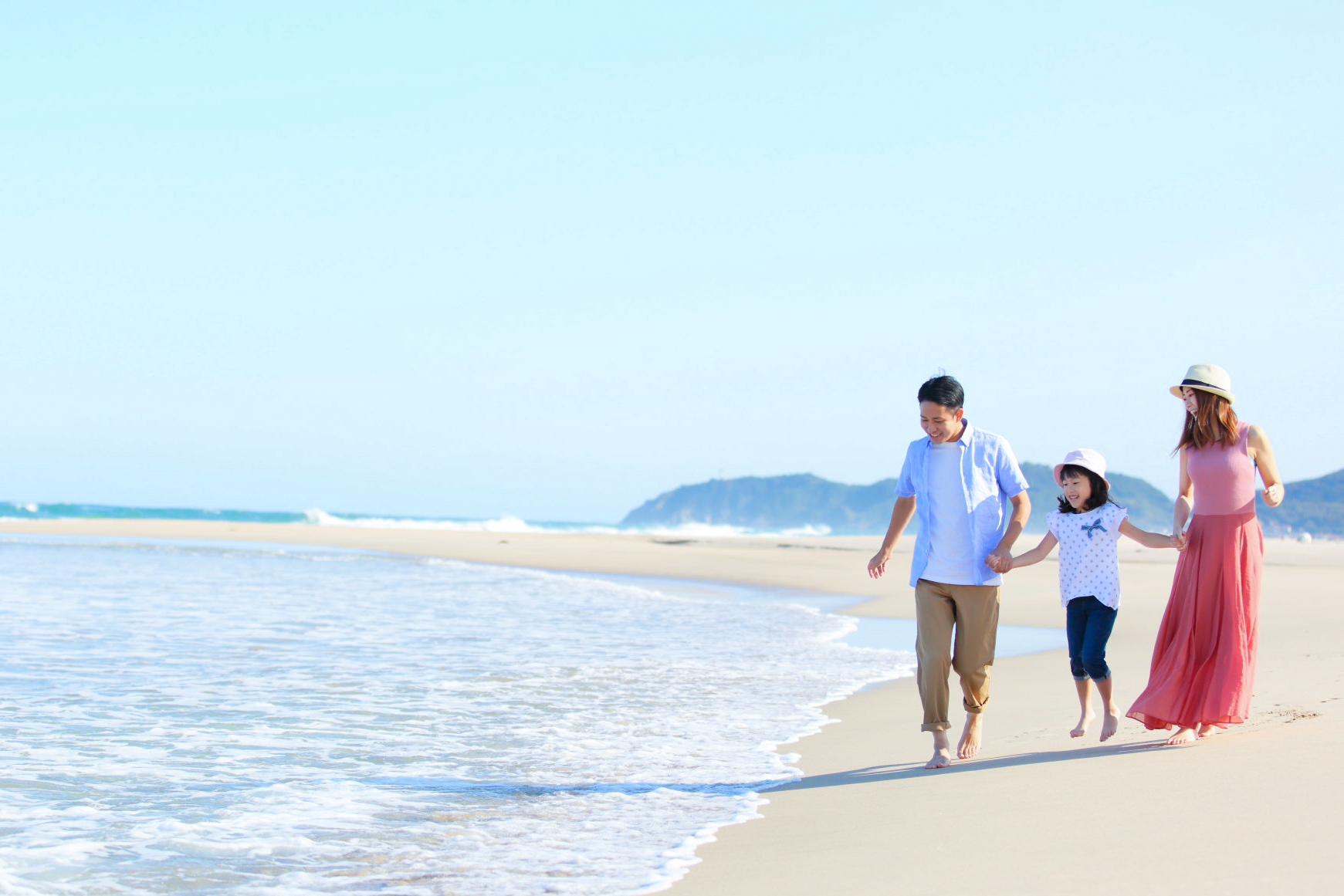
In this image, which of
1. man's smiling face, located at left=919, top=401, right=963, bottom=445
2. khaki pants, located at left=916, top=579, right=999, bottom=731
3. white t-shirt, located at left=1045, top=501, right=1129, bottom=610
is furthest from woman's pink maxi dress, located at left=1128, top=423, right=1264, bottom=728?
man's smiling face, located at left=919, top=401, right=963, bottom=445

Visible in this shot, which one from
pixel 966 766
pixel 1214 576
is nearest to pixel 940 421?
pixel 1214 576

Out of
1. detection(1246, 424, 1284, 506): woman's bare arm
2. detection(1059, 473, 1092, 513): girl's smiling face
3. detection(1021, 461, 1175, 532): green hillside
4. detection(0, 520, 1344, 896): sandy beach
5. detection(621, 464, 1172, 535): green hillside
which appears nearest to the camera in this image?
detection(0, 520, 1344, 896): sandy beach

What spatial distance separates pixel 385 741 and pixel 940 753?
2799 millimetres

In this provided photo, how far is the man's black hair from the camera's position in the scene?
468 centimetres

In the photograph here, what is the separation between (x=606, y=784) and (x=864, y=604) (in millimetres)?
10651

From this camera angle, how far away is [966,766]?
4629mm

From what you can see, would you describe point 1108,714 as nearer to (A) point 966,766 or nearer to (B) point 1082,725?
(B) point 1082,725

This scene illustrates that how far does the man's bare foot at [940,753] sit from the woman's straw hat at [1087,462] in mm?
1271

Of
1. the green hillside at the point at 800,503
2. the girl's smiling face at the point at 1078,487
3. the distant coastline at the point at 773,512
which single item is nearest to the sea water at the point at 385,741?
the girl's smiling face at the point at 1078,487

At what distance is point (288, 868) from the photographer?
3.53 m

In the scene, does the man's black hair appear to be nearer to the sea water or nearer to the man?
the man

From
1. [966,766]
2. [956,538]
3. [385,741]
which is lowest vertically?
[385,741]

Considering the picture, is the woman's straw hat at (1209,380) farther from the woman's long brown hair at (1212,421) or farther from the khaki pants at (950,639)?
the khaki pants at (950,639)

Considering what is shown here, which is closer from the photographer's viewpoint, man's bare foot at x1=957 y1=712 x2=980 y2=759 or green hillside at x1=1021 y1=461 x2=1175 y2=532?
man's bare foot at x1=957 y1=712 x2=980 y2=759
